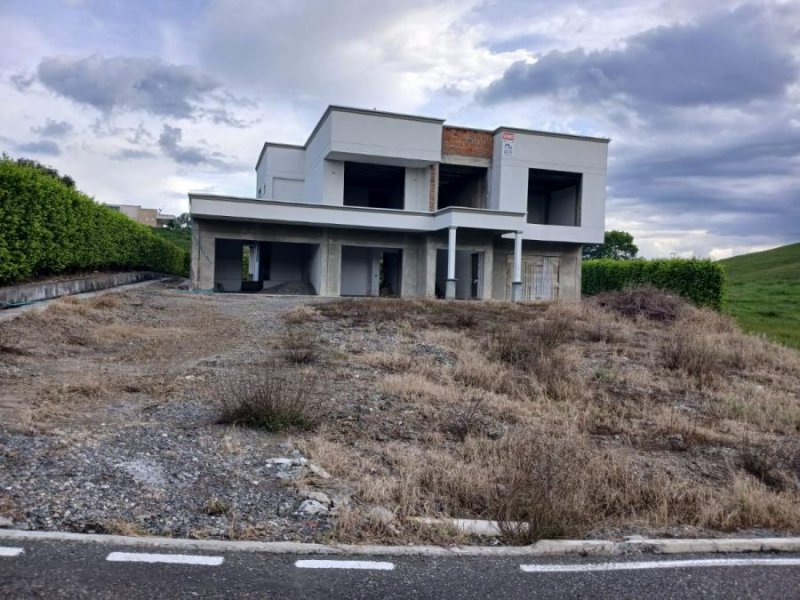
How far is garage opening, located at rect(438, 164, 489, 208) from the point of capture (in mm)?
29484

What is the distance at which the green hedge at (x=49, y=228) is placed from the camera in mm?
13844

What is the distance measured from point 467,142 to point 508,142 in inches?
71.7

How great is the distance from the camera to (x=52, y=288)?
609 inches

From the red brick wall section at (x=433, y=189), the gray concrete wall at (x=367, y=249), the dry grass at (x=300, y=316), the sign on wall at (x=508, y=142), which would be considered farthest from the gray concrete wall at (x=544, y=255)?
the dry grass at (x=300, y=316)

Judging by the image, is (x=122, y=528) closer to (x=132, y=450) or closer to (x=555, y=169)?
(x=132, y=450)

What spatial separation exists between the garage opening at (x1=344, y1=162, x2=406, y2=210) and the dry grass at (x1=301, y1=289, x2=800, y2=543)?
1488cm

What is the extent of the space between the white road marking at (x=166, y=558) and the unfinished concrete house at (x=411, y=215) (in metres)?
20.6

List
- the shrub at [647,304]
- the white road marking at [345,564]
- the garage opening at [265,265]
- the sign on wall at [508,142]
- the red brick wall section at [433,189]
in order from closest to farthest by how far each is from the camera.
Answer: the white road marking at [345,564]
the shrub at [647,304]
the red brick wall section at [433,189]
the sign on wall at [508,142]
the garage opening at [265,265]

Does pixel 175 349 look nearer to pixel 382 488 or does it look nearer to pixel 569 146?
pixel 382 488

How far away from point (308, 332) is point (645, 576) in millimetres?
9874

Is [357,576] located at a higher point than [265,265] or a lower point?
lower

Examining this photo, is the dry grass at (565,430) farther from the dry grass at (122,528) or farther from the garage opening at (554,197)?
the garage opening at (554,197)

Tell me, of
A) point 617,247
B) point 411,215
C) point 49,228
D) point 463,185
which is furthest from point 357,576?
point 617,247

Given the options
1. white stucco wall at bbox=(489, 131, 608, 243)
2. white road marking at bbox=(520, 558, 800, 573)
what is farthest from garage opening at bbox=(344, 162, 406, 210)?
white road marking at bbox=(520, 558, 800, 573)
